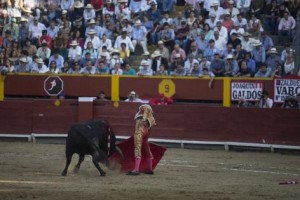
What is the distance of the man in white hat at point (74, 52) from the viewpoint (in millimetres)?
22656

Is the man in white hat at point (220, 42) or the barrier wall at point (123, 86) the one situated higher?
the man in white hat at point (220, 42)

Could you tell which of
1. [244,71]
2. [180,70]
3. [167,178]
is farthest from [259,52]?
[167,178]

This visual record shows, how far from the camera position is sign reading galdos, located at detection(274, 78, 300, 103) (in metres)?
19.8

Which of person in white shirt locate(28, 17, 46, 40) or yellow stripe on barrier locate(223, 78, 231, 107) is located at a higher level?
person in white shirt locate(28, 17, 46, 40)

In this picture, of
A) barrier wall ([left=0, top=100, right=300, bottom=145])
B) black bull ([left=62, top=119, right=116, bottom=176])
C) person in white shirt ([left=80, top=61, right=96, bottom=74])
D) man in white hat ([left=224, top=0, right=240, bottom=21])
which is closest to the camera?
black bull ([left=62, top=119, right=116, bottom=176])

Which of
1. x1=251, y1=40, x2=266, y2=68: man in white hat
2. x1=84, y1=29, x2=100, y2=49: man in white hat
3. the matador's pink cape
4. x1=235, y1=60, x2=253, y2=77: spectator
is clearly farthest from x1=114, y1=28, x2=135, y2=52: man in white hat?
the matador's pink cape

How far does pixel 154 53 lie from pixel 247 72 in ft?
7.51

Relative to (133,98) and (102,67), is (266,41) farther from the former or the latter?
(102,67)

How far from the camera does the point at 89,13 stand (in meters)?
23.8

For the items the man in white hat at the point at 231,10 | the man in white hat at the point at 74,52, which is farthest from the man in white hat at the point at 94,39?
the man in white hat at the point at 231,10

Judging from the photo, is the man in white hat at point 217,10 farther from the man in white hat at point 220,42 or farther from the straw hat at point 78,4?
the straw hat at point 78,4

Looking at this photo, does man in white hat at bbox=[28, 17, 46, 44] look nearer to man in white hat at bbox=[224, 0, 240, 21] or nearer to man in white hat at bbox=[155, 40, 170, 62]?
man in white hat at bbox=[155, 40, 170, 62]

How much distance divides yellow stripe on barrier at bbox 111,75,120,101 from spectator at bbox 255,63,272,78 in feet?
11.5

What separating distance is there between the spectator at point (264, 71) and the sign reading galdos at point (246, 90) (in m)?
0.25
